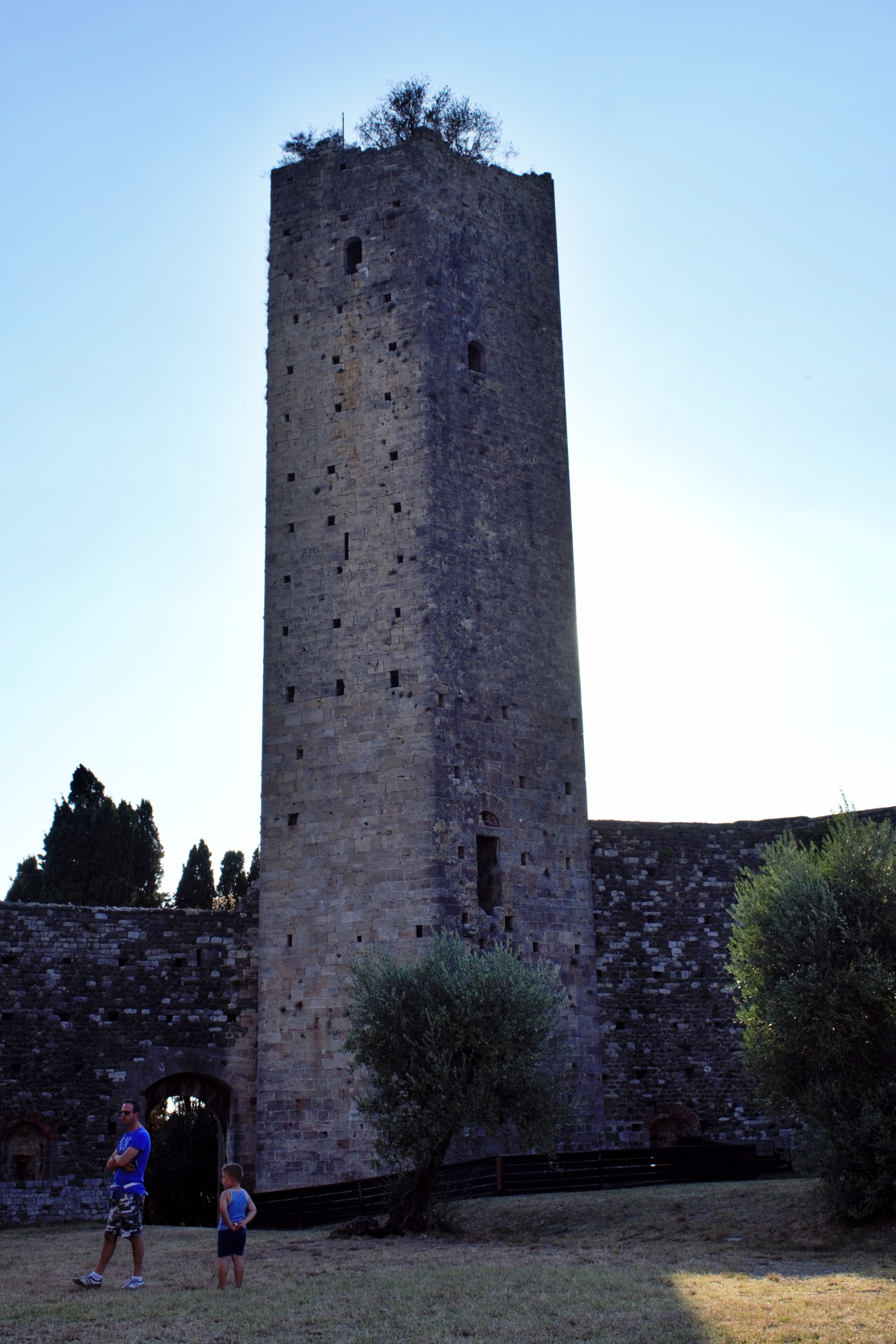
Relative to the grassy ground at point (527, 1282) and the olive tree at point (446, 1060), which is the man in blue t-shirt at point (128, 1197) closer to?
the grassy ground at point (527, 1282)

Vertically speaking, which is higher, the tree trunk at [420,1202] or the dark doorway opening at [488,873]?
the dark doorway opening at [488,873]

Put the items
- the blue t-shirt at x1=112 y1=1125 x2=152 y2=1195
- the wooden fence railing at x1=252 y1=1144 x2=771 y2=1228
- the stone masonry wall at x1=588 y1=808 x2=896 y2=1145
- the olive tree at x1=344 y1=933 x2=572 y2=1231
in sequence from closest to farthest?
the blue t-shirt at x1=112 y1=1125 x2=152 y2=1195
the olive tree at x1=344 y1=933 x2=572 y2=1231
the wooden fence railing at x1=252 y1=1144 x2=771 y2=1228
the stone masonry wall at x1=588 y1=808 x2=896 y2=1145

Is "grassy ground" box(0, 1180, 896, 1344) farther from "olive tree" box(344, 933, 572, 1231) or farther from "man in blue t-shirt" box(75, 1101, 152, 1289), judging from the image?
"olive tree" box(344, 933, 572, 1231)

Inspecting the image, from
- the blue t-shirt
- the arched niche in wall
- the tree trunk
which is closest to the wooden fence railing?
the tree trunk

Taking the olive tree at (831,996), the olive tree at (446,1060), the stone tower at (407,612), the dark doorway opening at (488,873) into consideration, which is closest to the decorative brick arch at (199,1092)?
the stone tower at (407,612)

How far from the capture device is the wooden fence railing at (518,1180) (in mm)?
13984

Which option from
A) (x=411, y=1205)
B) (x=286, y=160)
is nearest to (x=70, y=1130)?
(x=411, y=1205)

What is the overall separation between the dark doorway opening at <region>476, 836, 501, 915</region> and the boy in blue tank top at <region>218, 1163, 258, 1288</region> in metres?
8.31

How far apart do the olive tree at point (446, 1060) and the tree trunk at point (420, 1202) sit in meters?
0.01

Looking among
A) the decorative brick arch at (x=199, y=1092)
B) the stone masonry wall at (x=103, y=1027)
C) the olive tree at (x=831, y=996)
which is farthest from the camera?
the decorative brick arch at (x=199, y=1092)

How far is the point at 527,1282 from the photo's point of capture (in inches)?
364

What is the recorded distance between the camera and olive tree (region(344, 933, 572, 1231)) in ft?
40.9

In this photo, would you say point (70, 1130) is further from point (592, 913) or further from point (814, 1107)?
point (814, 1107)

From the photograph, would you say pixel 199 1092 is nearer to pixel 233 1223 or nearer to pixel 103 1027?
pixel 103 1027
